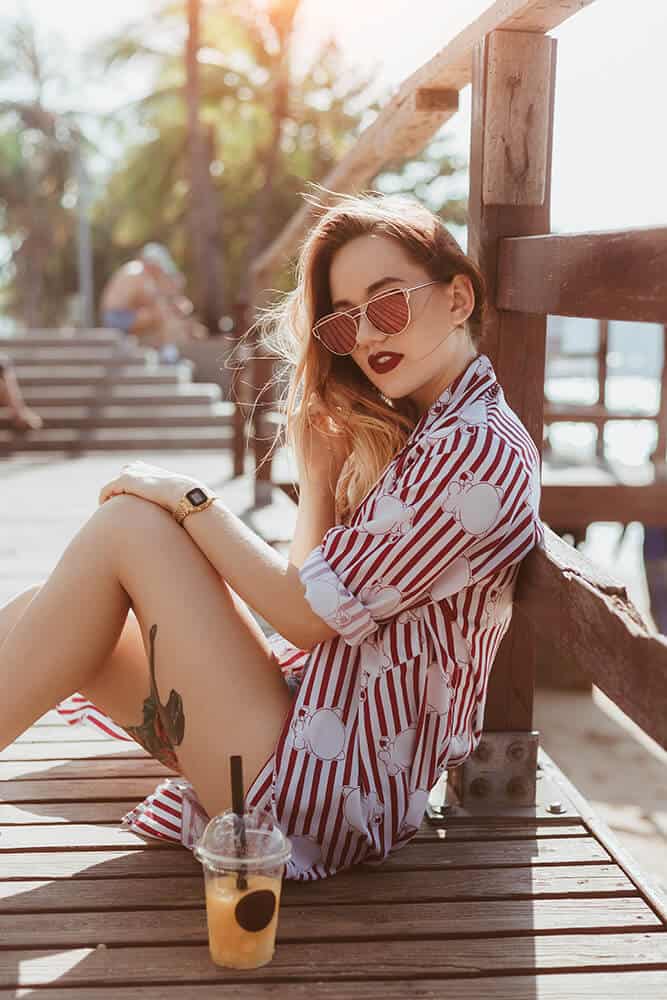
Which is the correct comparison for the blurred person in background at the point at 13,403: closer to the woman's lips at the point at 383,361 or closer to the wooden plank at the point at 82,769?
the wooden plank at the point at 82,769

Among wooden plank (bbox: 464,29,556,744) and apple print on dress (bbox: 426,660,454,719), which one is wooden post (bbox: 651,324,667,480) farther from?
apple print on dress (bbox: 426,660,454,719)

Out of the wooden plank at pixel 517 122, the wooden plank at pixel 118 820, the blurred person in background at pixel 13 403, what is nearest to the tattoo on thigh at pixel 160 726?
the wooden plank at pixel 118 820

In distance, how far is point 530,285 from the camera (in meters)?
2.12

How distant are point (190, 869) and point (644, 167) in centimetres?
1933

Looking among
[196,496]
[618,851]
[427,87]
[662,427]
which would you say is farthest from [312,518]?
[662,427]

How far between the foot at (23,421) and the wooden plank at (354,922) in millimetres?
7060

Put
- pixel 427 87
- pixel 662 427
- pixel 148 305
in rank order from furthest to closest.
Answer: pixel 148 305 → pixel 662 427 → pixel 427 87

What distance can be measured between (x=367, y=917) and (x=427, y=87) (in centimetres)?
184

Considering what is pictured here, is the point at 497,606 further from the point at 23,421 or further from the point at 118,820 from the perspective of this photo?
the point at 23,421

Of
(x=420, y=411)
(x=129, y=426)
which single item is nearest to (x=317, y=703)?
(x=420, y=411)

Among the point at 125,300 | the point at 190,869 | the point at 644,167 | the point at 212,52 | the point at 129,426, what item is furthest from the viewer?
the point at 212,52

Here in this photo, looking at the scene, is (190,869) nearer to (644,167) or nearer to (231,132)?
(644,167)

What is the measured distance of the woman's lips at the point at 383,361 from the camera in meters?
2.09

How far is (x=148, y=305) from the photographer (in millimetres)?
11812
